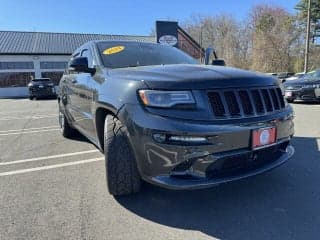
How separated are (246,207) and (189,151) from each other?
3.07 feet

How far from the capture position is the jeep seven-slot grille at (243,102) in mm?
3047

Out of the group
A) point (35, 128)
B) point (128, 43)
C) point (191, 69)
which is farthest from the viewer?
point (35, 128)

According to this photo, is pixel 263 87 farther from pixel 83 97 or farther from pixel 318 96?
pixel 318 96

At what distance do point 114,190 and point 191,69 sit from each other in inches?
57.2

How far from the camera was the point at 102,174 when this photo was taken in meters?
4.52

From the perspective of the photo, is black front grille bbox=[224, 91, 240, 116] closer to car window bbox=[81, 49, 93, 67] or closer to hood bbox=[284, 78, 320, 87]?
car window bbox=[81, 49, 93, 67]

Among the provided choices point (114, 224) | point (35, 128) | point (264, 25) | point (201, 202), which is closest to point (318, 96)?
point (35, 128)

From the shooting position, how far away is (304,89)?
12.3m

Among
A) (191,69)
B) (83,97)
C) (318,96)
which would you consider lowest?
(318,96)

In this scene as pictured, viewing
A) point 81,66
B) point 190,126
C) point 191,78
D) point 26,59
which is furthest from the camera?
point 26,59

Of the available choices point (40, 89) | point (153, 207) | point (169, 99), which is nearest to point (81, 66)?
point (169, 99)

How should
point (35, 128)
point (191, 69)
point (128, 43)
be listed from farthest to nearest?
point (35, 128)
point (128, 43)
point (191, 69)

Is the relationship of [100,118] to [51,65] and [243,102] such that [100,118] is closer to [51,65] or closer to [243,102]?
[243,102]

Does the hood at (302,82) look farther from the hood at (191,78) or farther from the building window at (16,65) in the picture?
the building window at (16,65)
